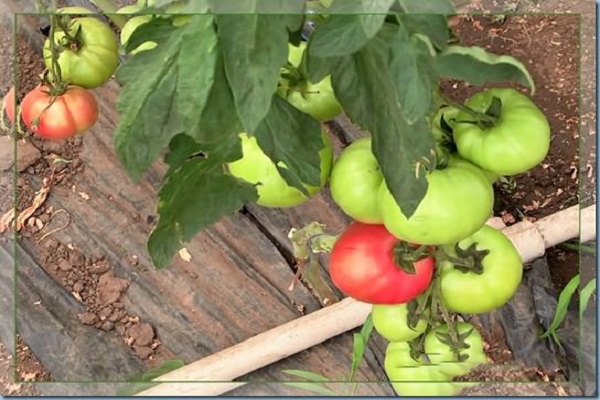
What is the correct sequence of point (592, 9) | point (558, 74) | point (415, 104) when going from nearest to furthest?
point (415, 104) → point (558, 74) → point (592, 9)

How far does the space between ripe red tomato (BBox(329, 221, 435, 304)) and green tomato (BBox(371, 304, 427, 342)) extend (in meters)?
0.01

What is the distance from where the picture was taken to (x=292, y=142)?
0.55 metres

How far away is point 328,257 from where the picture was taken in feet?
2.09

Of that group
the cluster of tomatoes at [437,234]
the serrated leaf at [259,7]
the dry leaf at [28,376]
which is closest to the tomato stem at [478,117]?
the cluster of tomatoes at [437,234]

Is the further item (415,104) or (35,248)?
(35,248)

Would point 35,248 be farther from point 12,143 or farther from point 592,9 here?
point 592,9

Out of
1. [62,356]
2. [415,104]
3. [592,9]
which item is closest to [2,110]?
[62,356]

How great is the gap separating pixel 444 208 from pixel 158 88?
0.17 m

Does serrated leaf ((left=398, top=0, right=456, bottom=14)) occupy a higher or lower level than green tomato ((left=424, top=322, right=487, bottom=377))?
higher

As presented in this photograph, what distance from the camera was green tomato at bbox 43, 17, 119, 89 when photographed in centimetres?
64

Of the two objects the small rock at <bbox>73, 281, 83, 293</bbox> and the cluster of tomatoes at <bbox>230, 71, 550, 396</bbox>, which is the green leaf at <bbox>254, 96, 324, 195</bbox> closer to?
the cluster of tomatoes at <bbox>230, 71, 550, 396</bbox>

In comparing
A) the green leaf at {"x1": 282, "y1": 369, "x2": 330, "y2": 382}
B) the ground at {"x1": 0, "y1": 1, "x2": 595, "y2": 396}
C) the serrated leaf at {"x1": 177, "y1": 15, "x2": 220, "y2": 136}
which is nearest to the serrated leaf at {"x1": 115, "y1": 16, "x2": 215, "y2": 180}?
the serrated leaf at {"x1": 177, "y1": 15, "x2": 220, "y2": 136}

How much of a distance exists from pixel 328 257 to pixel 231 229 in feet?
0.22

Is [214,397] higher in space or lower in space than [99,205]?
lower
